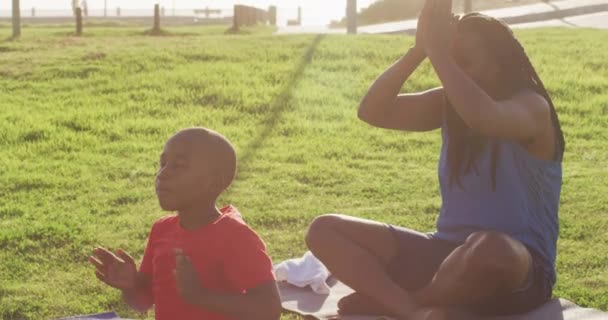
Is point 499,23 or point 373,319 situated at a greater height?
point 499,23

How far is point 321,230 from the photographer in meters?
4.62

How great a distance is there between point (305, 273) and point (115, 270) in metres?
2.04

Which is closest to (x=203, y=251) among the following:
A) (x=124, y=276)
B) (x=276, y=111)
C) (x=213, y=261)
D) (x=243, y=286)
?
(x=213, y=261)

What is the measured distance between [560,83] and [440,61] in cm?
920

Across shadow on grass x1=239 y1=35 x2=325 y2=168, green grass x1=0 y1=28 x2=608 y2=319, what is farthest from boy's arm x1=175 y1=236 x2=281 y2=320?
shadow on grass x1=239 y1=35 x2=325 y2=168

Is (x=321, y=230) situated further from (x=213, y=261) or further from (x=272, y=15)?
(x=272, y=15)

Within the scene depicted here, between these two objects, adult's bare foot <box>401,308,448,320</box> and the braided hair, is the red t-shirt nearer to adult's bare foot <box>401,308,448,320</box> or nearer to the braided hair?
adult's bare foot <box>401,308,448,320</box>

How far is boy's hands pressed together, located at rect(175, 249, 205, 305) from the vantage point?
10.4 feet

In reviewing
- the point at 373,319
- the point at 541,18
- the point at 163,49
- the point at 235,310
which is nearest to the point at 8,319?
the point at 373,319

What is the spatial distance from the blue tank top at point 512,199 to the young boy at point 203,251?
1.25 meters

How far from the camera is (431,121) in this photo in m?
4.75

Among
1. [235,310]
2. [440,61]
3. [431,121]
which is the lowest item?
[235,310]

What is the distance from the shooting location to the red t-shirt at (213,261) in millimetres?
3340

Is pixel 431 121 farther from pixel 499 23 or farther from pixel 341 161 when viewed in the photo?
pixel 341 161
